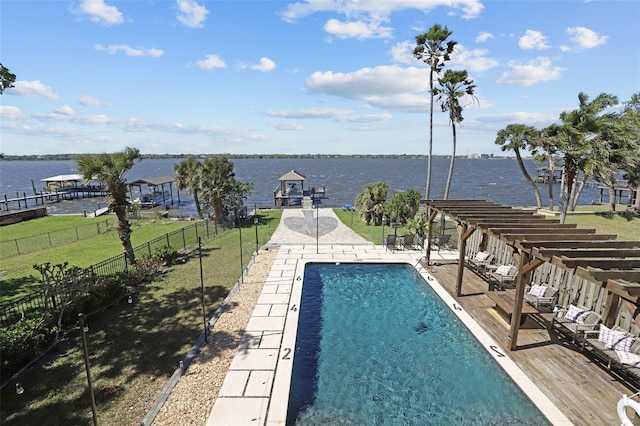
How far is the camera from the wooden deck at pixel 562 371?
21.2 feet

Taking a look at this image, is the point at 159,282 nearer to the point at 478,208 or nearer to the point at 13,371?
the point at 13,371

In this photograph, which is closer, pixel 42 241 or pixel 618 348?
pixel 618 348

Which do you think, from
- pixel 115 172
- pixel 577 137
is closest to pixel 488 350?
pixel 577 137

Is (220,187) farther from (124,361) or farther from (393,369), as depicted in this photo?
(393,369)

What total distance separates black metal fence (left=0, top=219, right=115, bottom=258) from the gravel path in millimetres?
16079

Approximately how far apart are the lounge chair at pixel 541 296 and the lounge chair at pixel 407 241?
7660mm

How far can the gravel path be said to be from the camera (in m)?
6.31

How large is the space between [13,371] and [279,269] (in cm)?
908

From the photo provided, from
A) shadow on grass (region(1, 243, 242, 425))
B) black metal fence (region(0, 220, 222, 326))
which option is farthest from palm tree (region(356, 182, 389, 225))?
shadow on grass (region(1, 243, 242, 425))

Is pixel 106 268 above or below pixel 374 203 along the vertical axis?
below

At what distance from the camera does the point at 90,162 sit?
13.8 metres

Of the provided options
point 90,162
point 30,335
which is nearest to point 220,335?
point 30,335

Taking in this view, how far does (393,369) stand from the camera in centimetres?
818

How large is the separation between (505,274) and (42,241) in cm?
2723
